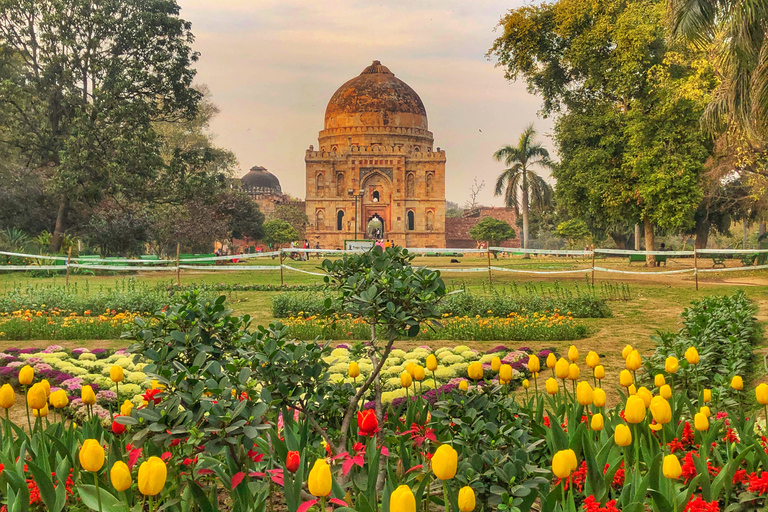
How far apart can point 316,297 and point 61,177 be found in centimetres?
1141

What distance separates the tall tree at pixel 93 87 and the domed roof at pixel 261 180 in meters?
42.1

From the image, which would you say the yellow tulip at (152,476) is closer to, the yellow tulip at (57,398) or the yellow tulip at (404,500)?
the yellow tulip at (404,500)

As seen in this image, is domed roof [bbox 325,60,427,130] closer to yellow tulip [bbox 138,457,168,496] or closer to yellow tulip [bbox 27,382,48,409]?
yellow tulip [bbox 27,382,48,409]

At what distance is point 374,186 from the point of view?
50.3 m

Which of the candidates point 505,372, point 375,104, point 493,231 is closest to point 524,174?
point 493,231

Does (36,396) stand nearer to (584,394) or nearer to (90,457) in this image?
(90,457)

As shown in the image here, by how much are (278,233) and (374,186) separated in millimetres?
13641

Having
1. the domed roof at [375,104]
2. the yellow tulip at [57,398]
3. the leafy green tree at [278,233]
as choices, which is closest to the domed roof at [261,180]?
the domed roof at [375,104]

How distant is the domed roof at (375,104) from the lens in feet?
171

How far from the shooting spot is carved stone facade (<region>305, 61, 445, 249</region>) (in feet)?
160

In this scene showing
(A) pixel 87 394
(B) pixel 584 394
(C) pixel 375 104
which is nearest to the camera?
(B) pixel 584 394

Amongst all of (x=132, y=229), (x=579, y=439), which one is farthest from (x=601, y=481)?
(x=132, y=229)

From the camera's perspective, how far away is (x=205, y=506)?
1.86 metres

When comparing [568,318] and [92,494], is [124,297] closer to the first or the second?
[568,318]
